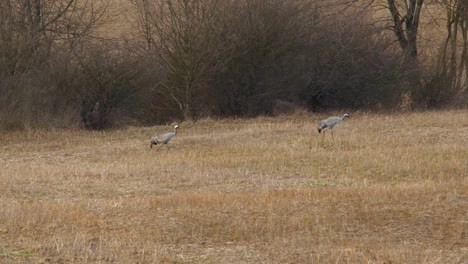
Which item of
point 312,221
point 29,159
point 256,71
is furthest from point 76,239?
point 256,71

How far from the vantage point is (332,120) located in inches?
730

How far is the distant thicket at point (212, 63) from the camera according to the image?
2356cm

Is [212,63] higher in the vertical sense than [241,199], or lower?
higher

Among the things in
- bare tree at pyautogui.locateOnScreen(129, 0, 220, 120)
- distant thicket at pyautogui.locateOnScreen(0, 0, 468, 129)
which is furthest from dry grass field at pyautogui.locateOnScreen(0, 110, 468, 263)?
bare tree at pyautogui.locateOnScreen(129, 0, 220, 120)

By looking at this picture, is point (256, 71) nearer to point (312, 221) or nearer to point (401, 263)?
point (312, 221)

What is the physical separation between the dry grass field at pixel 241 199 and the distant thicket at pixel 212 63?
3597mm

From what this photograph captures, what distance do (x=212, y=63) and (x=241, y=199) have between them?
1346cm

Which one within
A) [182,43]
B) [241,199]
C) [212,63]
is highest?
[182,43]

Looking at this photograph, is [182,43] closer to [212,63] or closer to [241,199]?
[212,63]

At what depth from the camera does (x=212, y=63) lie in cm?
2494

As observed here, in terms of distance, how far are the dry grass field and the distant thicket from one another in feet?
11.8

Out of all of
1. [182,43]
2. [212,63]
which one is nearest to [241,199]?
[182,43]

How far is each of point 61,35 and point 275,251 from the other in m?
19.9

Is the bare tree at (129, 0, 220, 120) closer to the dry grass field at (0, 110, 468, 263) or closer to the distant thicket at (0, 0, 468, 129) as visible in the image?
the distant thicket at (0, 0, 468, 129)
